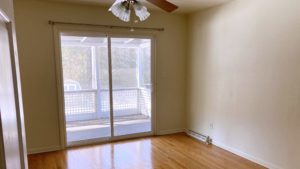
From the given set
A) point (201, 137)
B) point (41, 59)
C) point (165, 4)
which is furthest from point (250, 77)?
point (41, 59)

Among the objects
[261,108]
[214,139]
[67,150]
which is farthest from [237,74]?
[67,150]

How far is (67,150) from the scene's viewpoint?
3.63 meters

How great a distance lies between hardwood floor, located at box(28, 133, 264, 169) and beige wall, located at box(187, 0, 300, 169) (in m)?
0.35

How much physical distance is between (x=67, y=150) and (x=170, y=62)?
2.48m

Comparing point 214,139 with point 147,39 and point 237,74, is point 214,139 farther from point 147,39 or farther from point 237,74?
point 147,39

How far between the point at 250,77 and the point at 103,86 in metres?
2.46

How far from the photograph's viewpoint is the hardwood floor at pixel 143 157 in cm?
304

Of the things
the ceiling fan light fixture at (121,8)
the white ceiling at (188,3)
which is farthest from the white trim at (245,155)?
the ceiling fan light fixture at (121,8)

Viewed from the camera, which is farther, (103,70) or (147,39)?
(147,39)

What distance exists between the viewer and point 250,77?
3.14 meters

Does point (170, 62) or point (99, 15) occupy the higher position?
point (99, 15)

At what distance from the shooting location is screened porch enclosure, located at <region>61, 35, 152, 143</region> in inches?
148

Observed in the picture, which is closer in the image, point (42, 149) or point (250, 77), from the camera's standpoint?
point (250, 77)

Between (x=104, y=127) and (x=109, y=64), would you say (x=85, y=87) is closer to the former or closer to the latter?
(x=109, y=64)
